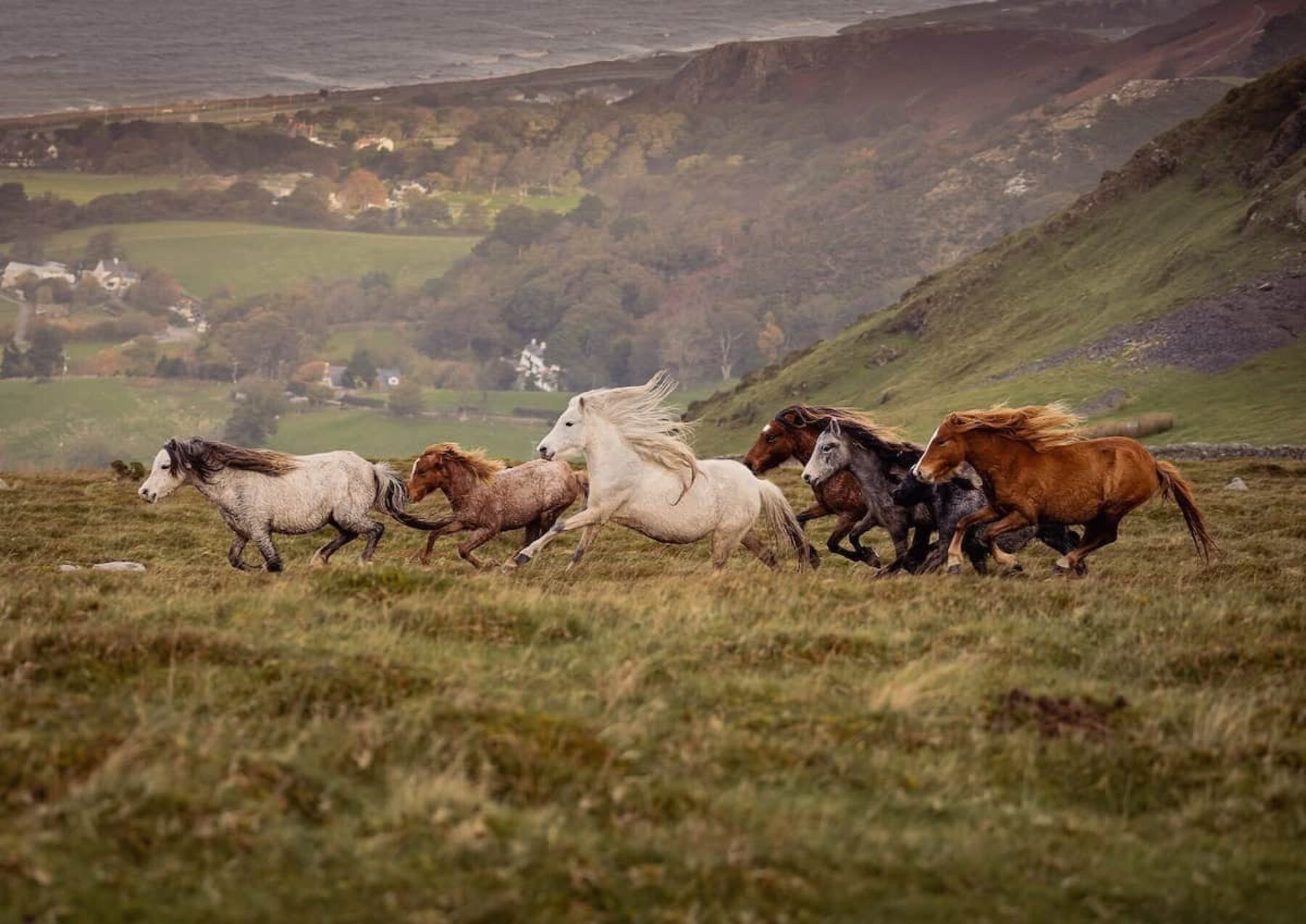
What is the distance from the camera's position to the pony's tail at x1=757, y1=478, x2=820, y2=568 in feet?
70.6

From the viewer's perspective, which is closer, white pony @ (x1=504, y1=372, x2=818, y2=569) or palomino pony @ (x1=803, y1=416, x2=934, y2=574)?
white pony @ (x1=504, y1=372, x2=818, y2=569)

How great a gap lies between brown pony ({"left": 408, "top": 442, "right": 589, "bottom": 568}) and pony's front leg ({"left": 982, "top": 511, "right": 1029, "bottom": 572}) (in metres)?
7.36

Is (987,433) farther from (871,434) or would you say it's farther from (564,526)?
(564,526)

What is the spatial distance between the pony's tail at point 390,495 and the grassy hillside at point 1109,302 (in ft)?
152

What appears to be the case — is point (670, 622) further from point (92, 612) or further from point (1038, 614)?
point (92, 612)

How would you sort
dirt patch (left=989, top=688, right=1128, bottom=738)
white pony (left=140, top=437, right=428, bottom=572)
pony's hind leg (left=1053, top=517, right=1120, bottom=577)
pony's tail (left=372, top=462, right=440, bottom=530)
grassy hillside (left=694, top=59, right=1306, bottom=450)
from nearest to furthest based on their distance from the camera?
dirt patch (left=989, top=688, right=1128, bottom=738) < pony's hind leg (left=1053, top=517, right=1120, bottom=577) < white pony (left=140, top=437, right=428, bottom=572) < pony's tail (left=372, top=462, right=440, bottom=530) < grassy hillside (left=694, top=59, right=1306, bottom=450)

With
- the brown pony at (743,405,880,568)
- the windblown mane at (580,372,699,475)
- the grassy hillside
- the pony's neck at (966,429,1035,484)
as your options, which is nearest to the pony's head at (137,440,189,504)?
the windblown mane at (580,372,699,475)

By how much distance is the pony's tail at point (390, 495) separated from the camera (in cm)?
2261

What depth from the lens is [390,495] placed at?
74.4 ft

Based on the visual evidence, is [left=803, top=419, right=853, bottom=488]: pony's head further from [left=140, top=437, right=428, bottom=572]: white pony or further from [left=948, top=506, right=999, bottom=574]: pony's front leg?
[left=140, top=437, right=428, bottom=572]: white pony

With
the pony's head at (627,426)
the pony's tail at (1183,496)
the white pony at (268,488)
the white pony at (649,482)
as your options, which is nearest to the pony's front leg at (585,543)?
the white pony at (649,482)

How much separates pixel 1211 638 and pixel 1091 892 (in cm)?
637

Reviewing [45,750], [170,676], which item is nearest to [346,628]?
[170,676]

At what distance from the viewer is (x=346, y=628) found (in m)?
14.1
